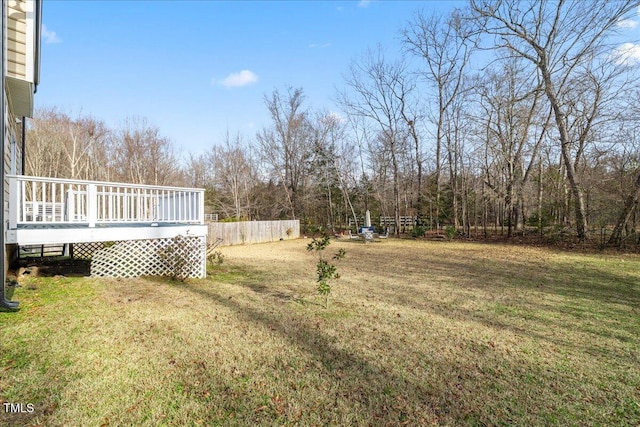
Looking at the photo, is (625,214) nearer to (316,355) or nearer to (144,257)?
(316,355)

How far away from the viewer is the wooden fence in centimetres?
1603

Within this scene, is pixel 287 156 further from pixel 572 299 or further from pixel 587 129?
pixel 572 299

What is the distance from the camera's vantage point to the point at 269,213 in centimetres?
2577

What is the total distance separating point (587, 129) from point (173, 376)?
18.2m

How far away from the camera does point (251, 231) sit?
17.6 metres

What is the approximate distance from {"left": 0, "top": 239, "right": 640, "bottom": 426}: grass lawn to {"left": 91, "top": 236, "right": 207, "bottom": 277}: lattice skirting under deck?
0.49m

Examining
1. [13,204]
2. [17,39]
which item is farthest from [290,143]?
[13,204]

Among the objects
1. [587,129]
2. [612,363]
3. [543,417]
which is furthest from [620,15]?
[543,417]

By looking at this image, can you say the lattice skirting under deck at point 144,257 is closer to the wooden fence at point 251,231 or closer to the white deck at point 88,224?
the white deck at point 88,224

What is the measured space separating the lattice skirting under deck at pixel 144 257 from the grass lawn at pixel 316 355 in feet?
1.59

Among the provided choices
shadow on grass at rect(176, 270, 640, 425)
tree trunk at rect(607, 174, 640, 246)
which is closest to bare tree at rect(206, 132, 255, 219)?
tree trunk at rect(607, 174, 640, 246)

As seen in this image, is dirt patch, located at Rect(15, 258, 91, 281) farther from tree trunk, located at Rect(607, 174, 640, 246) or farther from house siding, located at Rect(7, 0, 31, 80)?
tree trunk, located at Rect(607, 174, 640, 246)

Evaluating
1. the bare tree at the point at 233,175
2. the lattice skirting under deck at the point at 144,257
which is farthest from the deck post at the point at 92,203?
the bare tree at the point at 233,175

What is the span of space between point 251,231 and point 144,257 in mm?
10985
